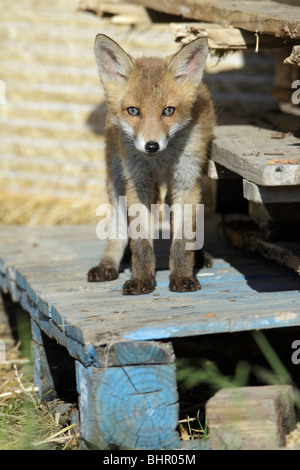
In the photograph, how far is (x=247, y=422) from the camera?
107 inches

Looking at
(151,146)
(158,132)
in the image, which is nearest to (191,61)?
(158,132)

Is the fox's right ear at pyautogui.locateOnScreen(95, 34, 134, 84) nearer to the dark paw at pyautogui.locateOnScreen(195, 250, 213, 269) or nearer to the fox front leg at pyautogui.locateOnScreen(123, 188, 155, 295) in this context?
the fox front leg at pyautogui.locateOnScreen(123, 188, 155, 295)

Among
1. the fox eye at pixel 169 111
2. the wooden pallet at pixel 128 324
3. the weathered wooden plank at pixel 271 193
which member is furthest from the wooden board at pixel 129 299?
the fox eye at pixel 169 111

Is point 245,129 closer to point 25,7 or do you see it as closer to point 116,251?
point 116,251

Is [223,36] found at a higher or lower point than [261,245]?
higher

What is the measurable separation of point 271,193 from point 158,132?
2.28 feet

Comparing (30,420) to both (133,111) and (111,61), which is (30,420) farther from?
(111,61)

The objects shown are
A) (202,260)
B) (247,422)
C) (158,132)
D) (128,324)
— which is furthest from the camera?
(202,260)

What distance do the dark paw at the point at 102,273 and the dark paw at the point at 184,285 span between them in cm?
49

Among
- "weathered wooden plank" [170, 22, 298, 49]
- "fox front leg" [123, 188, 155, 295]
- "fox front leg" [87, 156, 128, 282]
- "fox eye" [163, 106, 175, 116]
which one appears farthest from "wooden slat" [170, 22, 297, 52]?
"fox front leg" [123, 188, 155, 295]

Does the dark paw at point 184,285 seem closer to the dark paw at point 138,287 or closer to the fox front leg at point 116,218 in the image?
the dark paw at point 138,287

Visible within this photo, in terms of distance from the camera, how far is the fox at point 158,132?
361cm

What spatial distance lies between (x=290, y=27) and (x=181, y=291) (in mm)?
1360

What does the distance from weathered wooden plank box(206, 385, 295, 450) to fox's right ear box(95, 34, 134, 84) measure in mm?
1835
